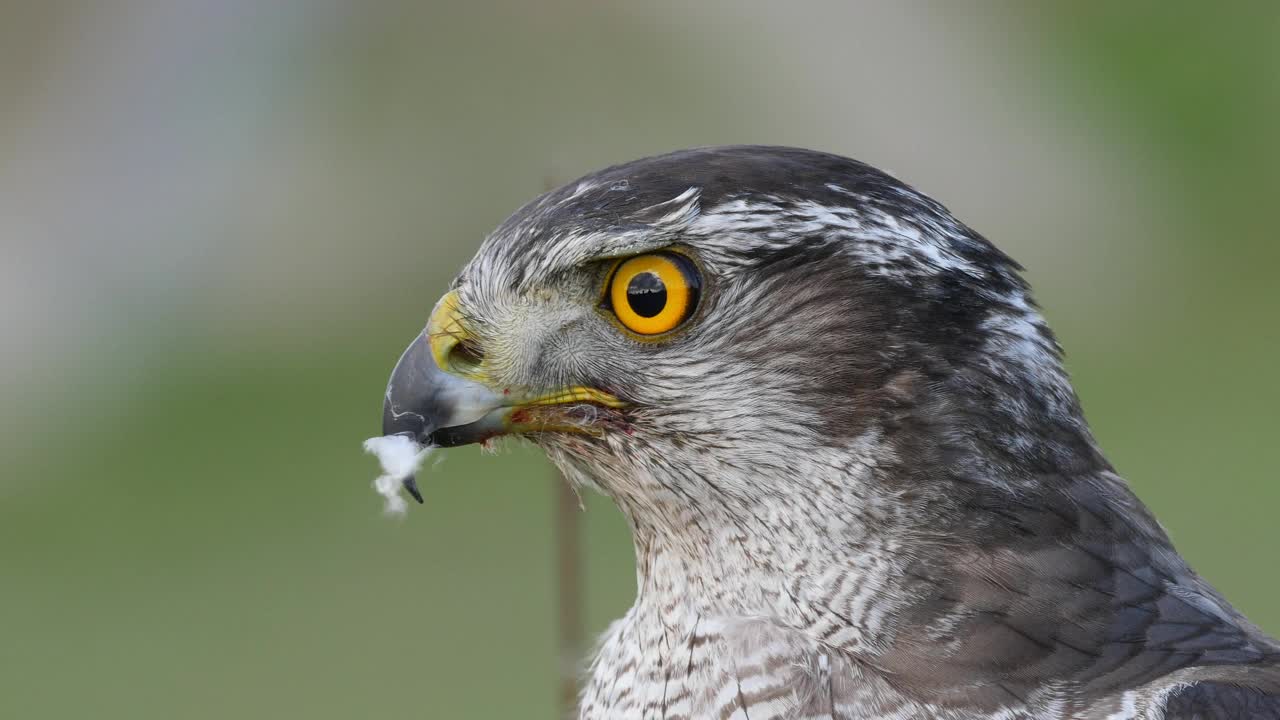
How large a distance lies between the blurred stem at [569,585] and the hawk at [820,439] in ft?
0.81

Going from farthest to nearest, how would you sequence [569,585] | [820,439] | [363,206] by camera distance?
[363,206], [569,585], [820,439]

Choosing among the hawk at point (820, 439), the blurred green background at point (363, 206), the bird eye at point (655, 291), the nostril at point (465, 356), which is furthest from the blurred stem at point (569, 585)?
the blurred green background at point (363, 206)

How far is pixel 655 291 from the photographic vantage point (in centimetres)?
247

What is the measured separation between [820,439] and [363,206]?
7.64m

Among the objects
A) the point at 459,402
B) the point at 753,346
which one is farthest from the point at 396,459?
the point at 753,346

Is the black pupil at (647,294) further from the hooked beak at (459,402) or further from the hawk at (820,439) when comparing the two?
the hooked beak at (459,402)

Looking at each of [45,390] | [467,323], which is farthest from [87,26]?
[467,323]

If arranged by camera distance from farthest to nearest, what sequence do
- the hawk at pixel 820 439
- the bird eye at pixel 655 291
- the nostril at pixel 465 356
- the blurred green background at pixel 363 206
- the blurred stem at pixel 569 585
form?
the blurred green background at pixel 363 206
the blurred stem at pixel 569 585
the nostril at pixel 465 356
the bird eye at pixel 655 291
the hawk at pixel 820 439

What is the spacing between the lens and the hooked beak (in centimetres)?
256

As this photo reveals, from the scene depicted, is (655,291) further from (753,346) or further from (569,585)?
(569,585)

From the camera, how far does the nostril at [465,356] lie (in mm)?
2607

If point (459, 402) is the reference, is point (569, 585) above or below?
below

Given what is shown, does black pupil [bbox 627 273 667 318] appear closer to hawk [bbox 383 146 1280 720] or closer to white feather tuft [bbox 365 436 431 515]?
hawk [bbox 383 146 1280 720]

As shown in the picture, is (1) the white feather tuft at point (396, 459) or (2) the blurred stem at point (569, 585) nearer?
(1) the white feather tuft at point (396, 459)
